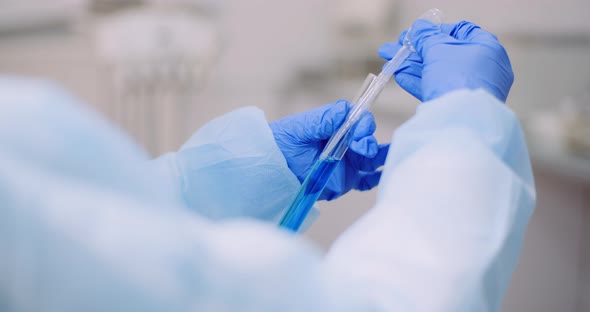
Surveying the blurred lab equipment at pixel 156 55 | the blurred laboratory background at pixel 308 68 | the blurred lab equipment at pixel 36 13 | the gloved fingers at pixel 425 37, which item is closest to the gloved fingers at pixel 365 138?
the gloved fingers at pixel 425 37

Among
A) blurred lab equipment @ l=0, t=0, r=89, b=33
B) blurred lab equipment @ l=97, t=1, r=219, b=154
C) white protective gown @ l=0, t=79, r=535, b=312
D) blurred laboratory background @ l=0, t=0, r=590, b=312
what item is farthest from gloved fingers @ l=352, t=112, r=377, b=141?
blurred lab equipment @ l=0, t=0, r=89, b=33

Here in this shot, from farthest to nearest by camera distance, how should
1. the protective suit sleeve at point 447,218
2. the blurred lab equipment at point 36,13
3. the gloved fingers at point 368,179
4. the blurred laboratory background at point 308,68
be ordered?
the blurred lab equipment at point 36,13
the blurred laboratory background at point 308,68
the gloved fingers at point 368,179
the protective suit sleeve at point 447,218

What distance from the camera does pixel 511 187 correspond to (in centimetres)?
48

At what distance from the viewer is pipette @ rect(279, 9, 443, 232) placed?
0.70 metres

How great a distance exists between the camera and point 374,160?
80 centimetres

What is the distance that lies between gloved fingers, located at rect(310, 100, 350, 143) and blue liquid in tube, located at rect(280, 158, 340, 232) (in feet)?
0.25

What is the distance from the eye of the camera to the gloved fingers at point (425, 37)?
66 cm

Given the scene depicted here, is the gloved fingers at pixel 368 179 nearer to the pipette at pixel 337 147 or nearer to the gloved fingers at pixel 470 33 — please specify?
the pipette at pixel 337 147

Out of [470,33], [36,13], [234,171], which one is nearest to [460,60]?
[470,33]

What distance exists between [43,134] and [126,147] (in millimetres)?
61

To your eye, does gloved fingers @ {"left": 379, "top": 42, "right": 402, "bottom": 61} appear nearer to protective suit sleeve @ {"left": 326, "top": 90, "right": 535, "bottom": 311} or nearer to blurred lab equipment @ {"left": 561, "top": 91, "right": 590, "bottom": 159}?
protective suit sleeve @ {"left": 326, "top": 90, "right": 535, "bottom": 311}

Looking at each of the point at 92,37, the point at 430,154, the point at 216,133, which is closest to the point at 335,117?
the point at 216,133

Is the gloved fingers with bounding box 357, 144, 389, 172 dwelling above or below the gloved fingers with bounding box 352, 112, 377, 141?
below

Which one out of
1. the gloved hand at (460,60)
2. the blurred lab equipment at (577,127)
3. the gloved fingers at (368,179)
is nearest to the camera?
the gloved hand at (460,60)
